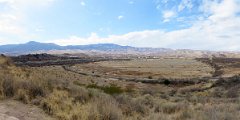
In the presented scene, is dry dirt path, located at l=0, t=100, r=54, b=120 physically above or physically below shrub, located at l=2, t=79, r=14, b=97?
below

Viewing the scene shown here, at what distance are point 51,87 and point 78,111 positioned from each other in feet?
12.3

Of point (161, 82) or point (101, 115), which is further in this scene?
point (161, 82)

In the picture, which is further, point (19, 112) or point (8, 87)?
point (8, 87)

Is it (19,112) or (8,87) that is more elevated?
(8,87)

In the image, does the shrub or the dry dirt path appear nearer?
the dry dirt path

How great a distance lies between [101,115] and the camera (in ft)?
31.8

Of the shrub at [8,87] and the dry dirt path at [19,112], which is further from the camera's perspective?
the shrub at [8,87]

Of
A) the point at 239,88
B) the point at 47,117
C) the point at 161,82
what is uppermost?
the point at 47,117

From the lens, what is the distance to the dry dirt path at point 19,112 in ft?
29.1

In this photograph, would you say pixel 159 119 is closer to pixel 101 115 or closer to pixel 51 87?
pixel 101 115

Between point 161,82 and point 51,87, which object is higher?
point 51,87

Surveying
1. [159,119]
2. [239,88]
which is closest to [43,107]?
[159,119]

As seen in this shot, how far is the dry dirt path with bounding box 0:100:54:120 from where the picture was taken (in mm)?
8872

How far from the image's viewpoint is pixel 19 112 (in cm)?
943
